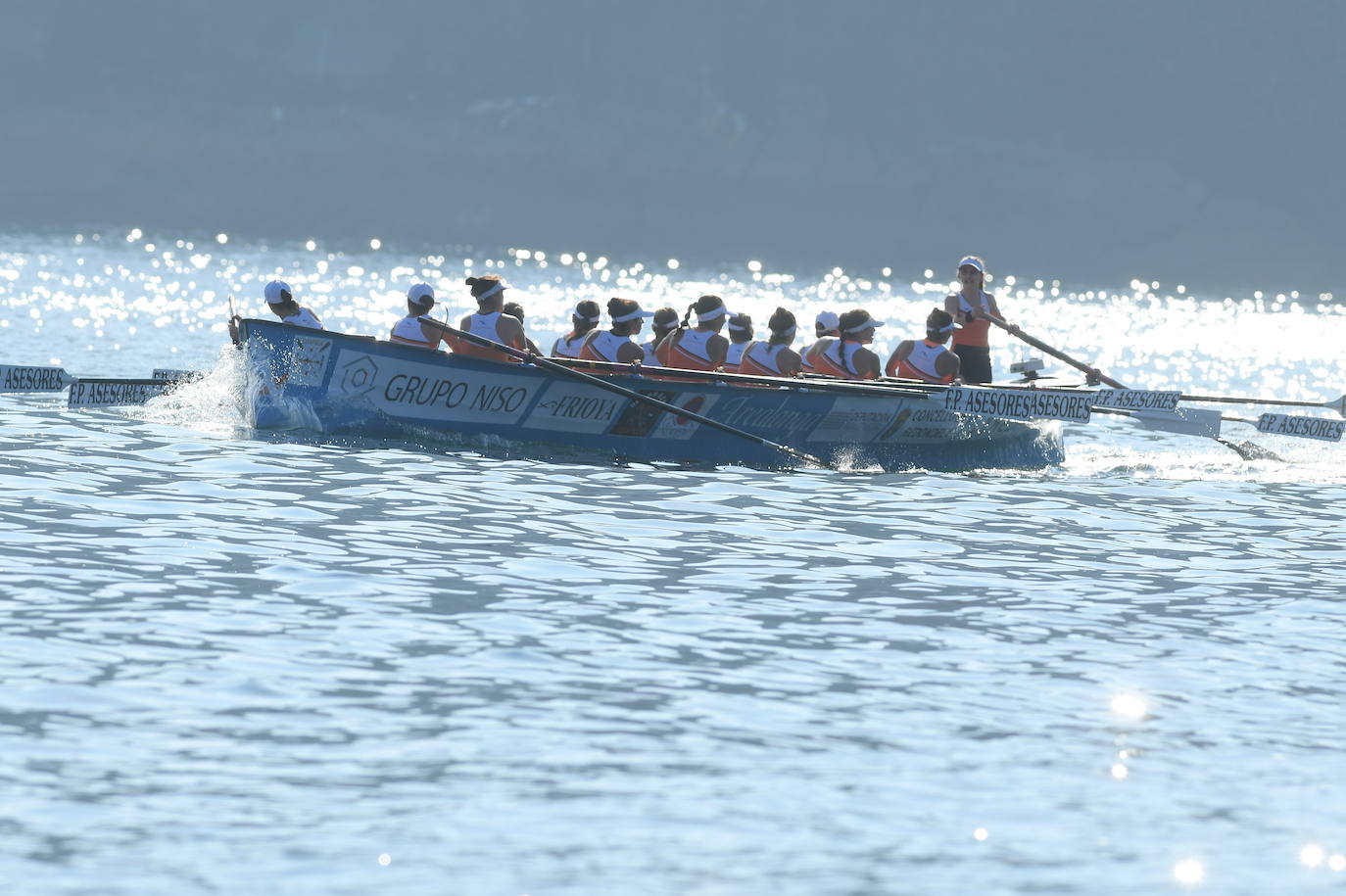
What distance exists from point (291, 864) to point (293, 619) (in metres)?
3.97

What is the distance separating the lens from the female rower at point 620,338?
2108 cm

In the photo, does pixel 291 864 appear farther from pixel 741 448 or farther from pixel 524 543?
pixel 741 448

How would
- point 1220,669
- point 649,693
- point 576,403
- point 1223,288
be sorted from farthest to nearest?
point 1223,288
point 576,403
point 1220,669
point 649,693

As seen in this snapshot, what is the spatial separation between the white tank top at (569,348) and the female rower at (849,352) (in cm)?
267

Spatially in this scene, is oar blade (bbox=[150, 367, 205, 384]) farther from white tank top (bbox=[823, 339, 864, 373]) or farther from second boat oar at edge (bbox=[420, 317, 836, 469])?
white tank top (bbox=[823, 339, 864, 373])

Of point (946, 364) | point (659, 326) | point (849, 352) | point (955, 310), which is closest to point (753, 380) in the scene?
point (849, 352)

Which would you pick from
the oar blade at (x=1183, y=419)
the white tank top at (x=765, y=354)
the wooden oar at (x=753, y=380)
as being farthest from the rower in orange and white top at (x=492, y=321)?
the oar blade at (x=1183, y=419)

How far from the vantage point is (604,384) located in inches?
763

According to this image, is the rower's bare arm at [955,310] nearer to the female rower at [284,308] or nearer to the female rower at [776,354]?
the female rower at [776,354]

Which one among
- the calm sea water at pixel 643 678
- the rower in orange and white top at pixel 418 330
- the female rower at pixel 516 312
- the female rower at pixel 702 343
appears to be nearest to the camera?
the calm sea water at pixel 643 678

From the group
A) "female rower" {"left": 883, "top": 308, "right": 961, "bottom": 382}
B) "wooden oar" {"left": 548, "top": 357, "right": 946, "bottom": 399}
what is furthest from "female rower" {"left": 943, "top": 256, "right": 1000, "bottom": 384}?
"wooden oar" {"left": 548, "top": 357, "right": 946, "bottom": 399}

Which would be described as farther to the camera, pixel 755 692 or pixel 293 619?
pixel 293 619

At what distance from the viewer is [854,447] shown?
2092 cm

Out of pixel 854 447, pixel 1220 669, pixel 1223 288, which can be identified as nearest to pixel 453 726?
pixel 1220 669
